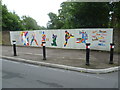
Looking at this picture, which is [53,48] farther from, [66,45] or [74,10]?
[74,10]

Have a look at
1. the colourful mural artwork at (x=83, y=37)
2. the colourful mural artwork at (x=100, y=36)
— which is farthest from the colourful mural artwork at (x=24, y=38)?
the colourful mural artwork at (x=100, y=36)

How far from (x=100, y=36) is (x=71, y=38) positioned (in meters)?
2.61

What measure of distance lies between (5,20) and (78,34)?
1796cm

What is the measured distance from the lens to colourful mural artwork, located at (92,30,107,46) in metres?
10.2

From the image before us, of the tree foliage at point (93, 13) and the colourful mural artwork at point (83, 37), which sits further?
the tree foliage at point (93, 13)

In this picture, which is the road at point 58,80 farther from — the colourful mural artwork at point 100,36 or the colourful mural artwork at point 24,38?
the colourful mural artwork at point 24,38

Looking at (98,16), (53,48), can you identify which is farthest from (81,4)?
(53,48)

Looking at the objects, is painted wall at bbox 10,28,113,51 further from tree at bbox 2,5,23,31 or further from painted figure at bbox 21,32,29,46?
tree at bbox 2,5,23,31

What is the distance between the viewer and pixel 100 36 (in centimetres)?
1039

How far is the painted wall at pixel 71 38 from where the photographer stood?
1029 centimetres

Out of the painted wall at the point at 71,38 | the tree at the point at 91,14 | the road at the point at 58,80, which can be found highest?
the tree at the point at 91,14

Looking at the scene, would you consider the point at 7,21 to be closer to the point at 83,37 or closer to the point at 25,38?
the point at 25,38

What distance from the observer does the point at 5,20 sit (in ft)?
80.6

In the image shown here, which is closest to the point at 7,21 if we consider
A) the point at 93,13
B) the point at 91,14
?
the point at 91,14
